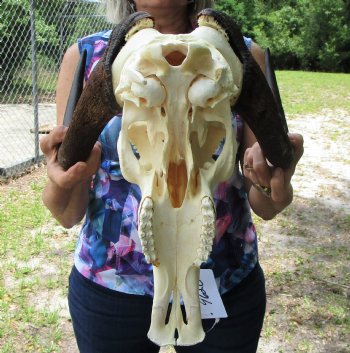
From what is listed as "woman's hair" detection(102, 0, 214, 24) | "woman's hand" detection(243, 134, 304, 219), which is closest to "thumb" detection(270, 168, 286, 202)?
"woman's hand" detection(243, 134, 304, 219)

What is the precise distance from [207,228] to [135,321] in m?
0.77

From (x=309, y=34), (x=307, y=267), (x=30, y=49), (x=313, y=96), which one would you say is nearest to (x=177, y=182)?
(x=307, y=267)

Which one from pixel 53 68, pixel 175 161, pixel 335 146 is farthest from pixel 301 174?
pixel 175 161

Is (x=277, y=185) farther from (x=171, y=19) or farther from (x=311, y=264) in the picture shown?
(x=311, y=264)

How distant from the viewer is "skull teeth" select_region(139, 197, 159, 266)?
1042 mm

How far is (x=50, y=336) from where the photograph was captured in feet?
11.9

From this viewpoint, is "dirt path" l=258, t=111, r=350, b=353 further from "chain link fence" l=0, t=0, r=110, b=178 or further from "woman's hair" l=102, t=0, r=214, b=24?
"chain link fence" l=0, t=0, r=110, b=178

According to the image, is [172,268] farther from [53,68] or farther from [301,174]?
[53,68]

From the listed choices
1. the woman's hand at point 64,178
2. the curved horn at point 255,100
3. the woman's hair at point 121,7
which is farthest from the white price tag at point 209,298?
the woman's hair at point 121,7

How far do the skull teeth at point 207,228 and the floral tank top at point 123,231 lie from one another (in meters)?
0.61

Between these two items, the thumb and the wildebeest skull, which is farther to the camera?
the thumb

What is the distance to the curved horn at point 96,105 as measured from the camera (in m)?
1.11

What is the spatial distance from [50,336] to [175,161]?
2.91 m

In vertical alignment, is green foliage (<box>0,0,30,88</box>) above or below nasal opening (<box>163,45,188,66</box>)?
below
